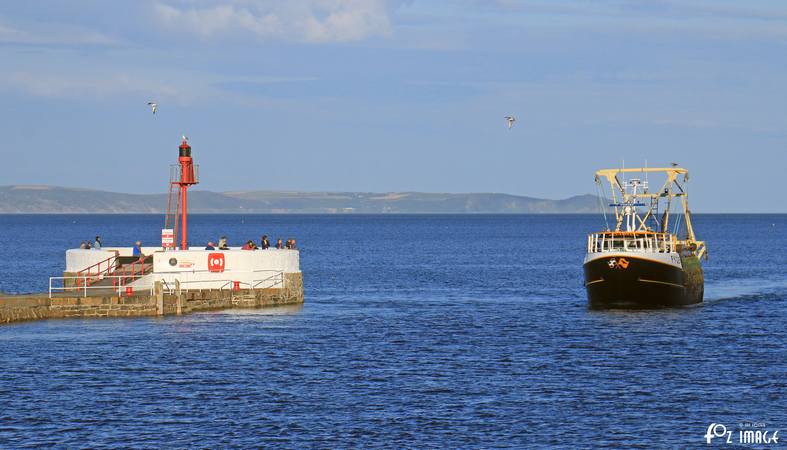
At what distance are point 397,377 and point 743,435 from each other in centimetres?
1411

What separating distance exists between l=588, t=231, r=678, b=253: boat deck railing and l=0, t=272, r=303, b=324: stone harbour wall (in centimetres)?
2070

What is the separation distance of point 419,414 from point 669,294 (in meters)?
37.3

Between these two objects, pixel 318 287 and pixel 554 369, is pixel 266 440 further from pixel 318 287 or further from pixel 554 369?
pixel 318 287

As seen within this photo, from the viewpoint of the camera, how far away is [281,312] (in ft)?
215

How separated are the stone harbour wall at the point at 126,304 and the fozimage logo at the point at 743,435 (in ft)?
108

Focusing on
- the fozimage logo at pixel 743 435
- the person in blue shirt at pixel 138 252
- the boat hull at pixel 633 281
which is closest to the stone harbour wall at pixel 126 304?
the person in blue shirt at pixel 138 252

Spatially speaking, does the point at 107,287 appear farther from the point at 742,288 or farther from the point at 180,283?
Result: the point at 742,288

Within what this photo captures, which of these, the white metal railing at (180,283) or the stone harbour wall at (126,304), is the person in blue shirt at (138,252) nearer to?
the white metal railing at (180,283)

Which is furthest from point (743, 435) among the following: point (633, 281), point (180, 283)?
point (180, 283)

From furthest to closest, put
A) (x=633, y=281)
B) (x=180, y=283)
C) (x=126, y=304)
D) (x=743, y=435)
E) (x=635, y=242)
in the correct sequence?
(x=635, y=242) → (x=633, y=281) → (x=180, y=283) → (x=126, y=304) → (x=743, y=435)

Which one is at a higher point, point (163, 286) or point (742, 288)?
point (163, 286)

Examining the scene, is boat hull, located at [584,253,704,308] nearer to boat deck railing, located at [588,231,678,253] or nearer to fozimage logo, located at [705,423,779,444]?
boat deck railing, located at [588,231,678,253]

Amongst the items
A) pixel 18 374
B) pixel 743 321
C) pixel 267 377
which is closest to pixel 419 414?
pixel 267 377

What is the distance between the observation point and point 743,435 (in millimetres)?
35250
